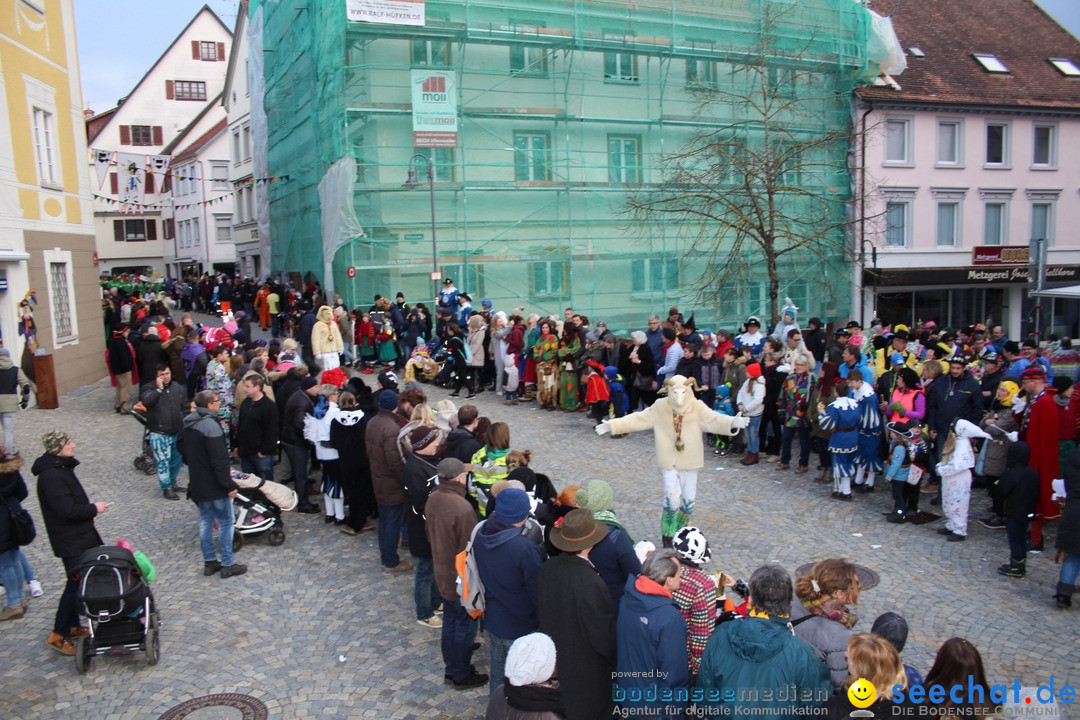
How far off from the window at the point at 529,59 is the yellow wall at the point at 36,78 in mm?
12039

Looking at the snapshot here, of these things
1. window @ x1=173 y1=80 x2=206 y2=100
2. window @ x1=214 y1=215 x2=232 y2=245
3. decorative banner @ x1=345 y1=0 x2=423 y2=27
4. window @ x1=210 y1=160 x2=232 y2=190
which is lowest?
window @ x1=214 y1=215 x2=232 y2=245

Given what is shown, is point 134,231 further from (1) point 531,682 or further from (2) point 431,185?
(1) point 531,682

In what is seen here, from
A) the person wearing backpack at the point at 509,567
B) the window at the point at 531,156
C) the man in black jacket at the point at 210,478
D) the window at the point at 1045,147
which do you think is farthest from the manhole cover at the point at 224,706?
the window at the point at 1045,147

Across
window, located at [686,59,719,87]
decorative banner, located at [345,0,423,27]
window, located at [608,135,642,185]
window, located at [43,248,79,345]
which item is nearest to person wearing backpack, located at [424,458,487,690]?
window, located at [43,248,79,345]

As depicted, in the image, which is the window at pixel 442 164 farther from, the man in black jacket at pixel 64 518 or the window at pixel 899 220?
the man in black jacket at pixel 64 518

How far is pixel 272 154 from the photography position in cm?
3291

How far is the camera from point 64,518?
6.89 meters

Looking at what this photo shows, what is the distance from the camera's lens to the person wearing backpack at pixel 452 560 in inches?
245

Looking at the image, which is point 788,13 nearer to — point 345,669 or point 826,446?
point 826,446

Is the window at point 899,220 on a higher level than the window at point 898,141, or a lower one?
lower

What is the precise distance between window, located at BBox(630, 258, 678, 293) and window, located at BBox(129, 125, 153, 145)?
38.5 metres

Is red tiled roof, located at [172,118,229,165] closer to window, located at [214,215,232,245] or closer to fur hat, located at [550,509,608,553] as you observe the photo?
window, located at [214,215,232,245]

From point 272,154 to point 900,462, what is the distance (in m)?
29.4

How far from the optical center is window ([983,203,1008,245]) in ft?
102
